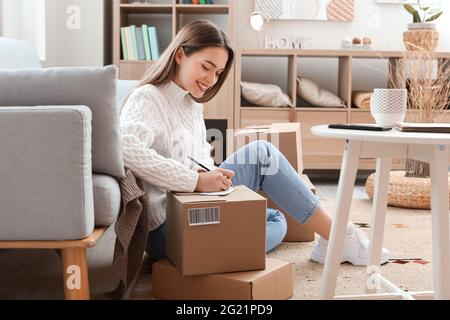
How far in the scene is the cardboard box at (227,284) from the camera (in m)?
1.43

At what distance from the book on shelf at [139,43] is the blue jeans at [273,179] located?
83.9 inches

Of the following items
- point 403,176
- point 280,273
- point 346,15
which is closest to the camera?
point 280,273

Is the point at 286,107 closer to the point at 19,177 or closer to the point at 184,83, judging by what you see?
the point at 184,83

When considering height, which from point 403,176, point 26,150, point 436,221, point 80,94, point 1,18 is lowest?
point 403,176

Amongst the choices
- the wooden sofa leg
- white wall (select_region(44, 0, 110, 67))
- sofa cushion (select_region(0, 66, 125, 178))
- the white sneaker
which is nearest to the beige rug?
the white sneaker

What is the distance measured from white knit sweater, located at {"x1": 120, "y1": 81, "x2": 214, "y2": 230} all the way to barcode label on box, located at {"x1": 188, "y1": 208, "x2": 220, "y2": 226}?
5.7 inches

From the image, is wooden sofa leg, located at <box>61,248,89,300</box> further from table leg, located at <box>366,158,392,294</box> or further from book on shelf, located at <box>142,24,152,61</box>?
book on shelf, located at <box>142,24,152,61</box>

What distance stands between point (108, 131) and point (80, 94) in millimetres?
107

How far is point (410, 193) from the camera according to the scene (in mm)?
2953

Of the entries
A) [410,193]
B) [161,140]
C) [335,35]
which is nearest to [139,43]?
[335,35]

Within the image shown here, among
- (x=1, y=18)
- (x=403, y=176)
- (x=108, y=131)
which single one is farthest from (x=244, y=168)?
(x=1, y=18)

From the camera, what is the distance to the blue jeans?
5.85ft

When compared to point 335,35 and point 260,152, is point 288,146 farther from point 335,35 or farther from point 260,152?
point 335,35

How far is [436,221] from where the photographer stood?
1271 mm
